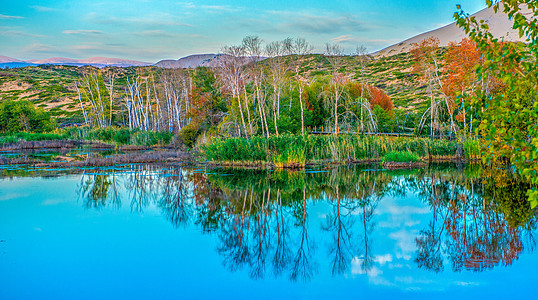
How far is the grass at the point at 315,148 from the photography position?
2059 cm

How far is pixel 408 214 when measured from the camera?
10992 millimetres

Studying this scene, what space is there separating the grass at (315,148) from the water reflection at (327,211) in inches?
80.7

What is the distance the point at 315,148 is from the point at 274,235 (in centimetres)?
1267

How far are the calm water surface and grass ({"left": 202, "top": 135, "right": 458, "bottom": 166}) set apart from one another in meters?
4.26

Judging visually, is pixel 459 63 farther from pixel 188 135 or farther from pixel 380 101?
pixel 188 135

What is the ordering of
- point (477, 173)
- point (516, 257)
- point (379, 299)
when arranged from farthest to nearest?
point (477, 173)
point (516, 257)
point (379, 299)

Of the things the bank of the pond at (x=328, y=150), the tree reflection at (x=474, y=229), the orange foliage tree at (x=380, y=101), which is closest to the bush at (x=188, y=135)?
the bank of the pond at (x=328, y=150)

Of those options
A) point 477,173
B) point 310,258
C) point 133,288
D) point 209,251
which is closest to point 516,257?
point 310,258

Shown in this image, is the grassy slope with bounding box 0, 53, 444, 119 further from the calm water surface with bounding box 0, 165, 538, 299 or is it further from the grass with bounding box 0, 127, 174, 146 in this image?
the calm water surface with bounding box 0, 165, 538, 299

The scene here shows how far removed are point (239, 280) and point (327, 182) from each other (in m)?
9.58

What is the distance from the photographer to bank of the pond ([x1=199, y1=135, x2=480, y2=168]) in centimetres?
2061

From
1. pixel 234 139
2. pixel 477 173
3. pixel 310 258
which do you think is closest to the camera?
pixel 310 258

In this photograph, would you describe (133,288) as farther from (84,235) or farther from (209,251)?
(84,235)

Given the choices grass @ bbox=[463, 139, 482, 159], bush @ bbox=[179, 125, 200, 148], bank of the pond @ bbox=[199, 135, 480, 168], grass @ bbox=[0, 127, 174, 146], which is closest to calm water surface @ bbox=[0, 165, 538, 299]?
bank of the pond @ bbox=[199, 135, 480, 168]
